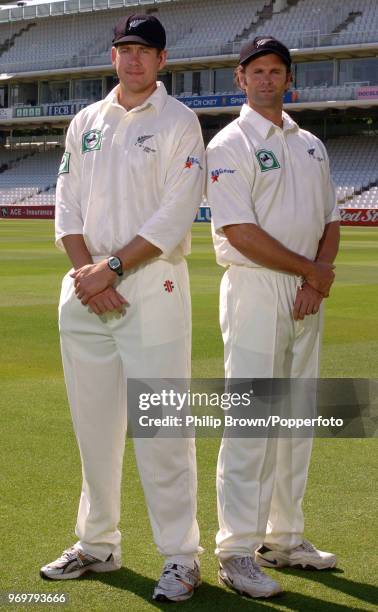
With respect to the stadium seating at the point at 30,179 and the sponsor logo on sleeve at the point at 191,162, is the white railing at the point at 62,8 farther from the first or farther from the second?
the sponsor logo on sleeve at the point at 191,162

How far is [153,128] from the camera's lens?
13.9 feet

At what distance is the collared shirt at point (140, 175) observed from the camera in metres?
4.21

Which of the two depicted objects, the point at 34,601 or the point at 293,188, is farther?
the point at 293,188

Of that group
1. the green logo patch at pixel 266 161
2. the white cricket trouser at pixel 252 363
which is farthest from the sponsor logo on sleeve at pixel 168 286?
the green logo patch at pixel 266 161

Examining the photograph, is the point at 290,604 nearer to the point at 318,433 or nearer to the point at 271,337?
the point at 271,337

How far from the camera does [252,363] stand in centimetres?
427

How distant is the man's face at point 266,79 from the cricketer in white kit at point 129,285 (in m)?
0.31

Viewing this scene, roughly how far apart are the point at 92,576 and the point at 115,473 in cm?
43

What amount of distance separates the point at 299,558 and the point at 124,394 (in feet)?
3.35

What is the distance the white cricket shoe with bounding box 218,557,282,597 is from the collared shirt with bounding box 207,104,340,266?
1211 millimetres

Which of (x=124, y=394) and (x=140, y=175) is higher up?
(x=140, y=175)

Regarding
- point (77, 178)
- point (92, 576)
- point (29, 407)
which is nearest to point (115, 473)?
point (92, 576)

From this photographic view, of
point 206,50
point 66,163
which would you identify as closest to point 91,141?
point 66,163

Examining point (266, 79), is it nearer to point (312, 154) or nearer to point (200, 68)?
point (312, 154)
